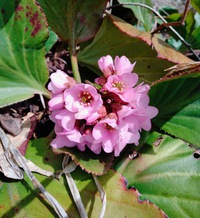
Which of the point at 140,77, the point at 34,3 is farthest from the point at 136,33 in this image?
the point at 34,3

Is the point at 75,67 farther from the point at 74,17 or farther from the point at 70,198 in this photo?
the point at 70,198

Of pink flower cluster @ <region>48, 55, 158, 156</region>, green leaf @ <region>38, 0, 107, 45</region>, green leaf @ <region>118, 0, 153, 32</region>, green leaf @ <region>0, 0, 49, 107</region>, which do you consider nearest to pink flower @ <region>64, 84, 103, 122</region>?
pink flower cluster @ <region>48, 55, 158, 156</region>

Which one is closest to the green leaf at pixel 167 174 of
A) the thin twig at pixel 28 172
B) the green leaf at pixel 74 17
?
the thin twig at pixel 28 172

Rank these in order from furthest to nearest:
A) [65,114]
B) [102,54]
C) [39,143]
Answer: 1. [102,54]
2. [39,143]
3. [65,114]

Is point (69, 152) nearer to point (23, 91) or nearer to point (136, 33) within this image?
point (23, 91)

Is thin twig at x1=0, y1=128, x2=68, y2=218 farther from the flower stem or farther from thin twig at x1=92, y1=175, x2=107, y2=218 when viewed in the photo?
the flower stem

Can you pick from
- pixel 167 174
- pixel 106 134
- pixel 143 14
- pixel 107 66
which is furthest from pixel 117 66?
pixel 143 14
